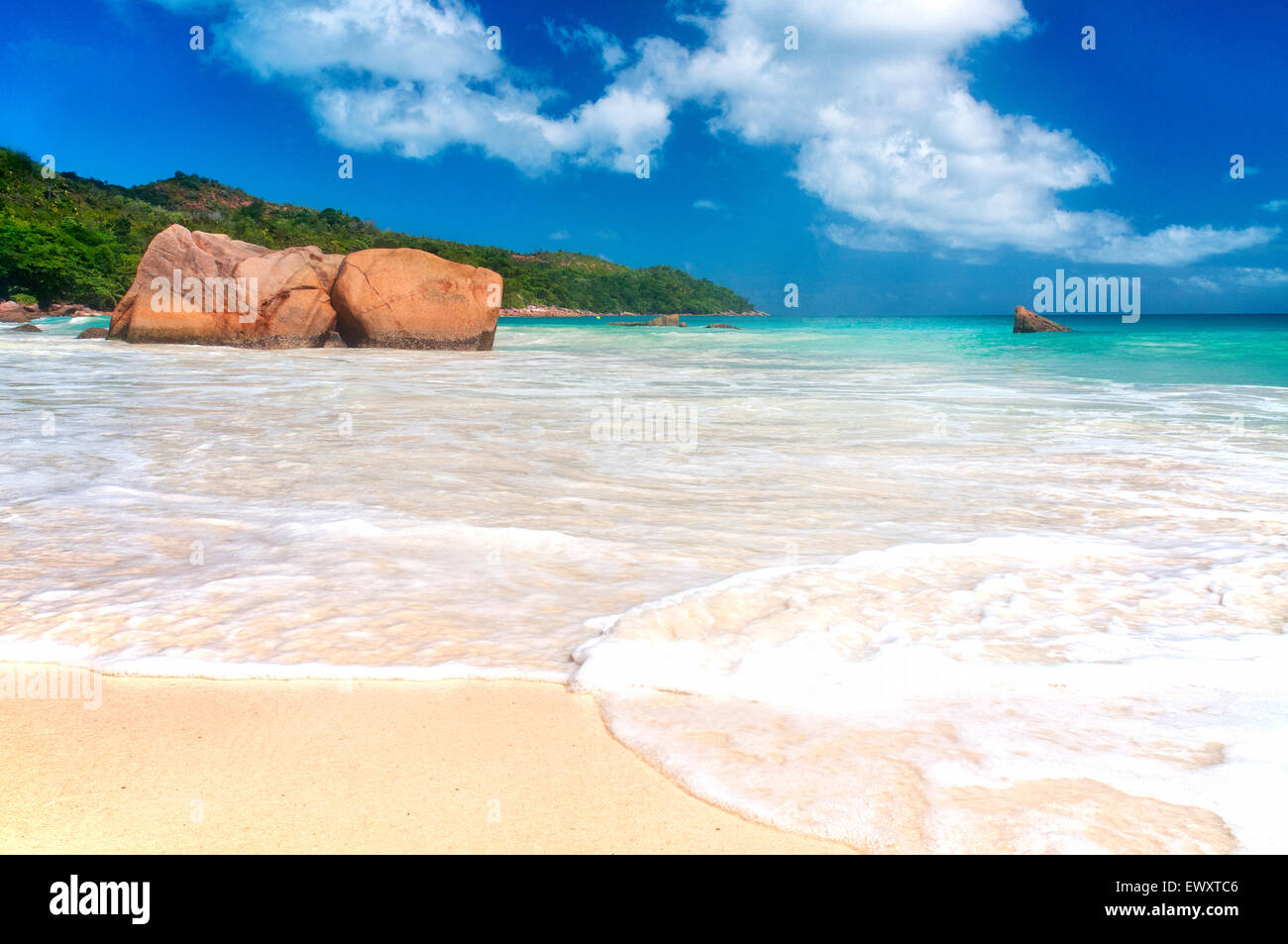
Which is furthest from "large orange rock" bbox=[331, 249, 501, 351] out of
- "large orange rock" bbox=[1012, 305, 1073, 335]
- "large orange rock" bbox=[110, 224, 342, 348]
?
"large orange rock" bbox=[1012, 305, 1073, 335]

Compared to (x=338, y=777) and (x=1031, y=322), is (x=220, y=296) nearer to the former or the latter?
(x=338, y=777)

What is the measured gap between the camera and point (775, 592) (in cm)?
330

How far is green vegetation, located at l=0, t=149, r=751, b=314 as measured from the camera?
45969 mm

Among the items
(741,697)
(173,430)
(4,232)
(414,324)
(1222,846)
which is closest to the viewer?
(1222,846)

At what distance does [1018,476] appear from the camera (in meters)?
5.67

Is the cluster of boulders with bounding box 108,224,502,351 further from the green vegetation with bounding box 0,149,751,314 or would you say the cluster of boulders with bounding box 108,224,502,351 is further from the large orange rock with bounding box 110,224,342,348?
the green vegetation with bounding box 0,149,751,314

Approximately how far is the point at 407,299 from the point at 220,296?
392 cm

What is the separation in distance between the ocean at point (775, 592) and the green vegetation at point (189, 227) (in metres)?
46.9

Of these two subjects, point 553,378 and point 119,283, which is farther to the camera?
point 119,283

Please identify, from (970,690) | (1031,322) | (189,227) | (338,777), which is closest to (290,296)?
(338,777)

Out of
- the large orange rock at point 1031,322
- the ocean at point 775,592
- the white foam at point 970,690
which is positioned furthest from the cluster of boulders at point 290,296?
the large orange rock at point 1031,322

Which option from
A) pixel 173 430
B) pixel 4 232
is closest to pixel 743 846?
pixel 173 430

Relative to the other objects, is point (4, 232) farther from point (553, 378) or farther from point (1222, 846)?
point (1222, 846)
